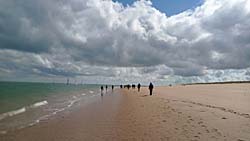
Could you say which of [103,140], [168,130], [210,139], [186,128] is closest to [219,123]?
[186,128]

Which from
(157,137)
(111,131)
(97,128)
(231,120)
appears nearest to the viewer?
(157,137)

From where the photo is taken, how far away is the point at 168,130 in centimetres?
1305

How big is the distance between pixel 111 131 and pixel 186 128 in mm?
3395

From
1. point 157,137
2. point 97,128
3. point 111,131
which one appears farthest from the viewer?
point 97,128

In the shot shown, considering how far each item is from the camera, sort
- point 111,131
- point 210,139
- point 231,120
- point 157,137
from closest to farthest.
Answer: point 210,139, point 157,137, point 111,131, point 231,120

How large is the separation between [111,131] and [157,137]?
2.62m

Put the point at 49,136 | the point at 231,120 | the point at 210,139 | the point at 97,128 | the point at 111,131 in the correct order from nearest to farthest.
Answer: the point at 210,139
the point at 49,136
the point at 111,131
the point at 97,128
the point at 231,120

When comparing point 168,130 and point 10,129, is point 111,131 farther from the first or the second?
point 10,129

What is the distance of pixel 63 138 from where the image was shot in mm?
11844

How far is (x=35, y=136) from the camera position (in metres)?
12.5

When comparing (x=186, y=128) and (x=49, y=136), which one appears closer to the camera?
(x=49, y=136)

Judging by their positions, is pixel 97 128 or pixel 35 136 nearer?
pixel 35 136

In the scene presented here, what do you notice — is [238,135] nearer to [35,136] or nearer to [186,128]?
[186,128]

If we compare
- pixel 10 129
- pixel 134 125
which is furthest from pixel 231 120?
pixel 10 129
